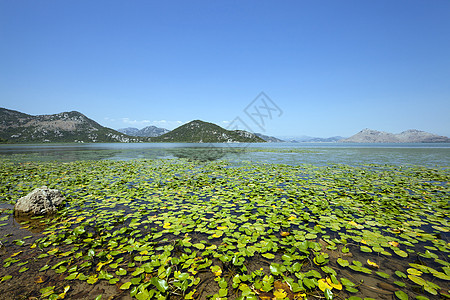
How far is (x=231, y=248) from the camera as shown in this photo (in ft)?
12.9

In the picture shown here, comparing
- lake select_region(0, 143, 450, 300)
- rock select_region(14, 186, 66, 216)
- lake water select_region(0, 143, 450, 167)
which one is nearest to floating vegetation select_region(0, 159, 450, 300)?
lake select_region(0, 143, 450, 300)

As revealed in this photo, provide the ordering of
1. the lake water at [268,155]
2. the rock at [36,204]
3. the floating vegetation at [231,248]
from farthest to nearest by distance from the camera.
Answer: the lake water at [268,155]
the rock at [36,204]
the floating vegetation at [231,248]

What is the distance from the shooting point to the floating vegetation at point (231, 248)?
2.88 metres

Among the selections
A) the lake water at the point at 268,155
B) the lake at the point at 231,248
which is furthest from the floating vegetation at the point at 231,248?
the lake water at the point at 268,155

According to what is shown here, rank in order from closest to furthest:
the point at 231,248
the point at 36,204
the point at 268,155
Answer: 1. the point at 231,248
2. the point at 36,204
3. the point at 268,155

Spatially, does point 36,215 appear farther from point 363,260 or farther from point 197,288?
point 363,260

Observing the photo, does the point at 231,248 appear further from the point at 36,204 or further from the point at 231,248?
the point at 36,204

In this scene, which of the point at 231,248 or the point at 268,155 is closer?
the point at 231,248

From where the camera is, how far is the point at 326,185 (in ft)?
30.6

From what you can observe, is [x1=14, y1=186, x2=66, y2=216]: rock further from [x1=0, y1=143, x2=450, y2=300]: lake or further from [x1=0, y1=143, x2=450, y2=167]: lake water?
[x1=0, y1=143, x2=450, y2=167]: lake water

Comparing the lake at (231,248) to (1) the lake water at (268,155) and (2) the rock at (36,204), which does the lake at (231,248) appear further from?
(1) the lake water at (268,155)

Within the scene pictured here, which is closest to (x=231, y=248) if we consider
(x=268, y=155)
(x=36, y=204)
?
(x=36, y=204)

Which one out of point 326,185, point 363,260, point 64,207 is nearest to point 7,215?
point 64,207

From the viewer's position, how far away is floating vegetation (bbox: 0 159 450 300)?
2.88 metres
